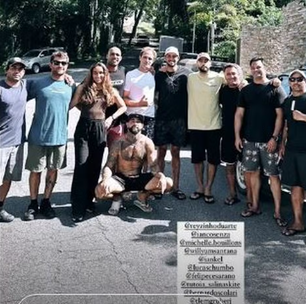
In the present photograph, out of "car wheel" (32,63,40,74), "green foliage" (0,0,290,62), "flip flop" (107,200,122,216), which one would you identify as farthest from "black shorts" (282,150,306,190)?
"car wheel" (32,63,40,74)

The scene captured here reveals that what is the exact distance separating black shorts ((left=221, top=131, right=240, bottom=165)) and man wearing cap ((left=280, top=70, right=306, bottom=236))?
2.06ft

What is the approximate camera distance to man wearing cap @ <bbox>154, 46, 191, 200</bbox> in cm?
497

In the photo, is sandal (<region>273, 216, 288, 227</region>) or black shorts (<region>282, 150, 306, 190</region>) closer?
black shorts (<region>282, 150, 306, 190</region>)

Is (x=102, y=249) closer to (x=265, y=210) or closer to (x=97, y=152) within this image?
(x=97, y=152)

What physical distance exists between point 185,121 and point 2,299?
275 cm

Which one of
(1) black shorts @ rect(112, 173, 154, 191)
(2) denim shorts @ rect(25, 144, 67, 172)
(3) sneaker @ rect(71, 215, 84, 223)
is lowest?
(3) sneaker @ rect(71, 215, 84, 223)

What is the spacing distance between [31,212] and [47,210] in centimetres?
16

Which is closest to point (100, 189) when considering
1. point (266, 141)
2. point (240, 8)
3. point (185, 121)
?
point (185, 121)

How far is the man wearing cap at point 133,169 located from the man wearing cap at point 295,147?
1.19 m

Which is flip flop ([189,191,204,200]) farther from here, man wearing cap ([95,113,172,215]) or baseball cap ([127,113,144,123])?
baseball cap ([127,113,144,123])

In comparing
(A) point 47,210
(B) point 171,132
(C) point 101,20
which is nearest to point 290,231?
(B) point 171,132

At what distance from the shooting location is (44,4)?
28.3 m

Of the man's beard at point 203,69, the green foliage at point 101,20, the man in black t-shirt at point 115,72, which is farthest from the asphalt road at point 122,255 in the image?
the green foliage at point 101,20

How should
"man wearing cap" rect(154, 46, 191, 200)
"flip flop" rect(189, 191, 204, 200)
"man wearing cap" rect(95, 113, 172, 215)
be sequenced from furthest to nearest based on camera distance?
"flip flop" rect(189, 191, 204, 200) < "man wearing cap" rect(154, 46, 191, 200) < "man wearing cap" rect(95, 113, 172, 215)
